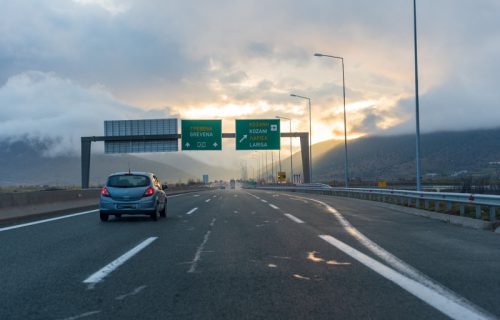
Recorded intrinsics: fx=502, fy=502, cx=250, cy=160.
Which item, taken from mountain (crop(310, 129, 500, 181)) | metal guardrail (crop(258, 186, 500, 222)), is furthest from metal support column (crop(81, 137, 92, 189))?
mountain (crop(310, 129, 500, 181))

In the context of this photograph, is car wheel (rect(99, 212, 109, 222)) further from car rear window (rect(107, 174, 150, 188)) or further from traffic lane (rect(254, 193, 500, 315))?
traffic lane (rect(254, 193, 500, 315))

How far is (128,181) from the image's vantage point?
51.5ft

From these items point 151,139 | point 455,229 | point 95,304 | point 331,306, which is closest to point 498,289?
point 331,306

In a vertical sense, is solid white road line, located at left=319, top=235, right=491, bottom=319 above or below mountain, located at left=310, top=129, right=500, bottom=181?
below

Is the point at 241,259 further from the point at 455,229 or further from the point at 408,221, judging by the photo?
the point at 408,221

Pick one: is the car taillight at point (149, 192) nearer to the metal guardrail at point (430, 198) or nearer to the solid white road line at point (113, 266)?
the solid white road line at point (113, 266)

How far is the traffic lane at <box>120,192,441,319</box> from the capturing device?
4977 mm

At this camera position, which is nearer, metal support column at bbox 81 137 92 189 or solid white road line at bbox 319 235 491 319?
solid white road line at bbox 319 235 491 319

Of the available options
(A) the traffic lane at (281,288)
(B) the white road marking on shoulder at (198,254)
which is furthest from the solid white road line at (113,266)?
(B) the white road marking on shoulder at (198,254)

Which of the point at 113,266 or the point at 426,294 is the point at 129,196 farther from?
the point at 426,294

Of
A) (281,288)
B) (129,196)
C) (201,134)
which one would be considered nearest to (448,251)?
(281,288)

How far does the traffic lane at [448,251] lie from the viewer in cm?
607

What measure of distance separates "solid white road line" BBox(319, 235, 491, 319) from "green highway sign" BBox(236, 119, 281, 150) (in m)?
35.2

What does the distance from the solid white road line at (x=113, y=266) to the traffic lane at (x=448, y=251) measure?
413cm
